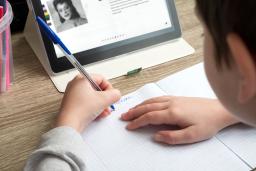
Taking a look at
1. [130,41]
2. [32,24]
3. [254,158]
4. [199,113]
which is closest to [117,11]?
[130,41]

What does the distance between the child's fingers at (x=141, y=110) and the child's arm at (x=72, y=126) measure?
4 centimetres

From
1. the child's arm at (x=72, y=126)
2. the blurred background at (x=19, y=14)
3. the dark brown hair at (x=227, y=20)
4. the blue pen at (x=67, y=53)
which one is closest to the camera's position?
the dark brown hair at (x=227, y=20)

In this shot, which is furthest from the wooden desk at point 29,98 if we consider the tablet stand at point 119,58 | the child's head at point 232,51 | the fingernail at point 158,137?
the child's head at point 232,51

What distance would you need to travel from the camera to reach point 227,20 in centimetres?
45

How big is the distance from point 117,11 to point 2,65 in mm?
249

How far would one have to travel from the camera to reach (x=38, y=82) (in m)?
0.80

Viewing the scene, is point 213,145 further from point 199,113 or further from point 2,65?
point 2,65

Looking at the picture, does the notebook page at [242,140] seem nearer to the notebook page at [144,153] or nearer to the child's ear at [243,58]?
the notebook page at [144,153]

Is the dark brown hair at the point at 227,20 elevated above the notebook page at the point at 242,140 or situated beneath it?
elevated above

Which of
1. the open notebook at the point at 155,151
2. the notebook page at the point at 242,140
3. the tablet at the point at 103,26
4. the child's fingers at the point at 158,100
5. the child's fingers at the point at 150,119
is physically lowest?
the notebook page at the point at 242,140

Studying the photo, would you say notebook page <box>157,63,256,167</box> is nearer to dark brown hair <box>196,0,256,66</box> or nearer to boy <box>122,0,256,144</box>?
boy <box>122,0,256,144</box>

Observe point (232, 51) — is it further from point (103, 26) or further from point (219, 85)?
point (103, 26)

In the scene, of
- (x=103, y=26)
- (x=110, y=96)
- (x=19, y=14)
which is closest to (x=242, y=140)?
(x=110, y=96)

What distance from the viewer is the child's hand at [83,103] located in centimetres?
70
